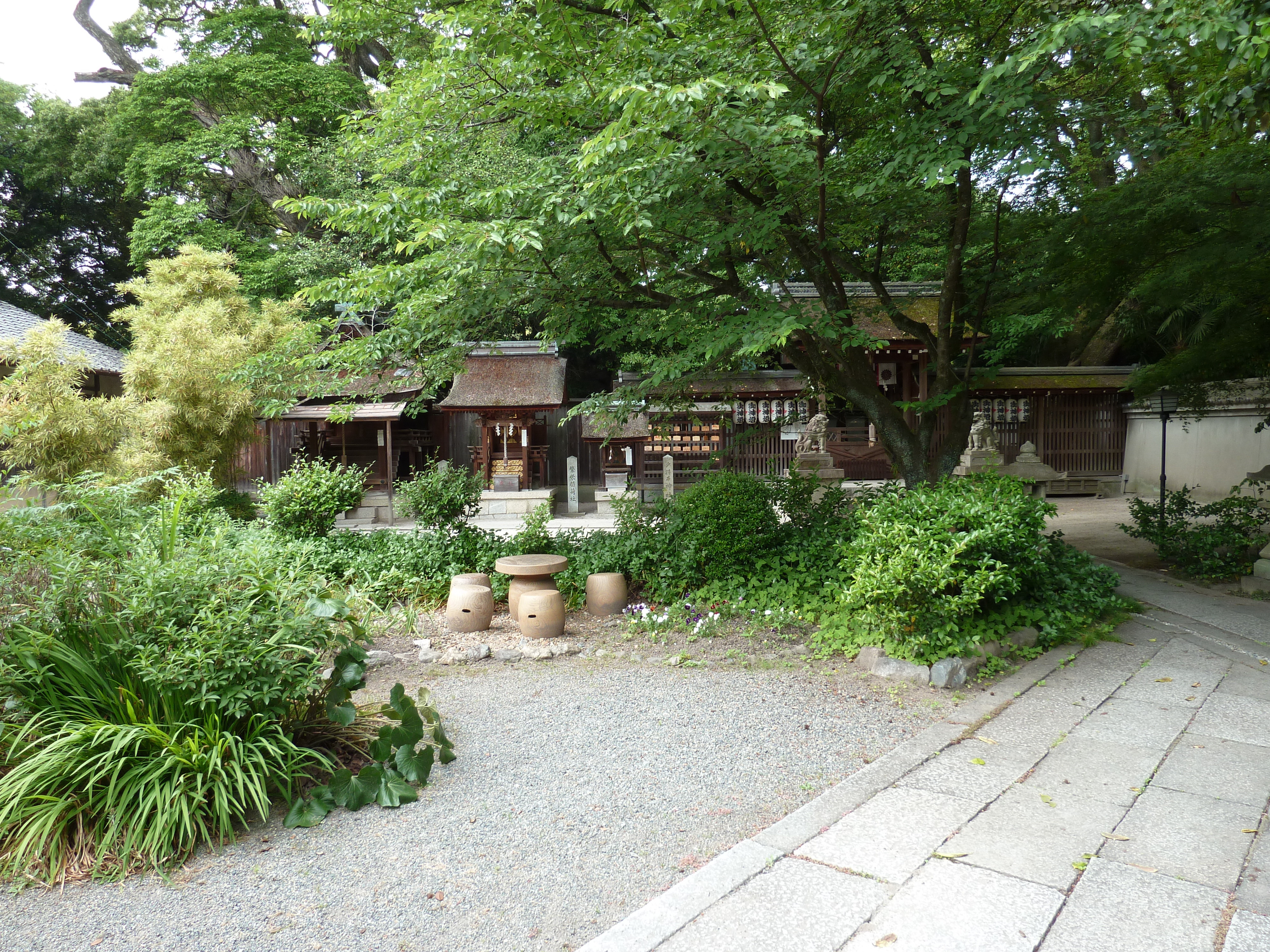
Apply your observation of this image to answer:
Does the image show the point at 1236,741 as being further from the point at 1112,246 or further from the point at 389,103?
the point at 389,103

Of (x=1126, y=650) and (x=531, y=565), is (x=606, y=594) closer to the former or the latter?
(x=531, y=565)

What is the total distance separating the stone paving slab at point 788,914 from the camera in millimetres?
2203

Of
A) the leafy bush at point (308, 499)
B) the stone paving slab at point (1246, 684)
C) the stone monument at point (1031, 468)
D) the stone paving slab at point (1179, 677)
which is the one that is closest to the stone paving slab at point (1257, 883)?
the stone paving slab at point (1179, 677)

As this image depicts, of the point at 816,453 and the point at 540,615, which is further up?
the point at 816,453

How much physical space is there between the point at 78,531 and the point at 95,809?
1.60m

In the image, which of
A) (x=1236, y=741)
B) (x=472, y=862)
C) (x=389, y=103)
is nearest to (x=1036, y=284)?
(x=1236, y=741)

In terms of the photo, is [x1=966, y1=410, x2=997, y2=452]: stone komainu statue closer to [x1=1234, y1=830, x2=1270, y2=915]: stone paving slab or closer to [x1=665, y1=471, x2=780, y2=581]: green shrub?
[x1=665, y1=471, x2=780, y2=581]: green shrub

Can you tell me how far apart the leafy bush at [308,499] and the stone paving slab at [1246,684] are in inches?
286

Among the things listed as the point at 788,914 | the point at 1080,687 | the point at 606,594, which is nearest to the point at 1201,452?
the point at 1080,687

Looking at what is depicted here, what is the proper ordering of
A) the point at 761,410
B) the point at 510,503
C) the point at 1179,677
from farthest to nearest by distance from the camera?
the point at 761,410, the point at 510,503, the point at 1179,677

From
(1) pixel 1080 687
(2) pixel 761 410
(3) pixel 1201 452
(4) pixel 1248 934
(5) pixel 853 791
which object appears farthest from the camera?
(2) pixel 761 410

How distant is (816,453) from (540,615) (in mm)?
10180

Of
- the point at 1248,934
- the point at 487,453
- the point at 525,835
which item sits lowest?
the point at 525,835

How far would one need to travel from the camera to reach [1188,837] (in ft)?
8.91
